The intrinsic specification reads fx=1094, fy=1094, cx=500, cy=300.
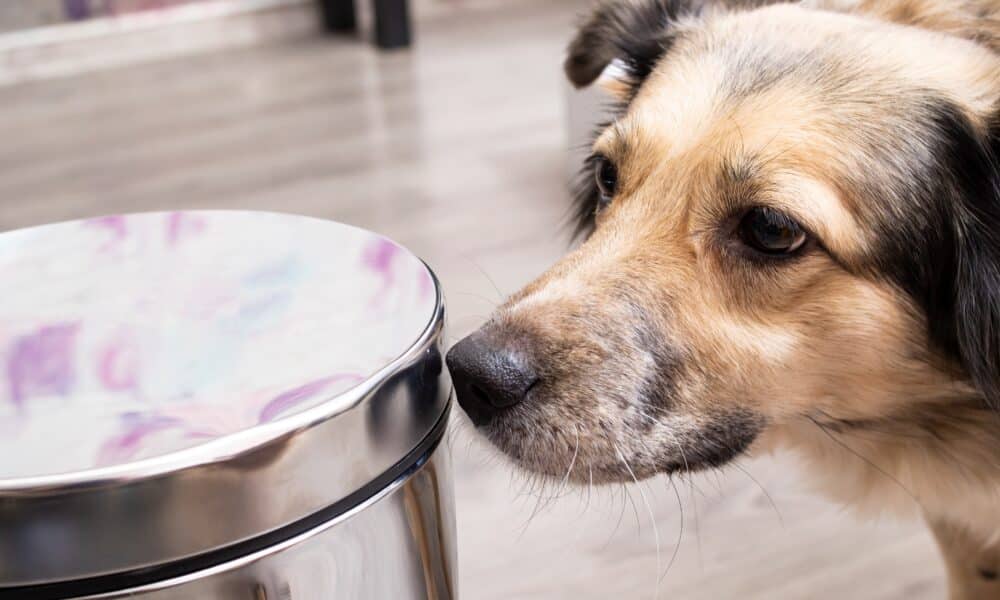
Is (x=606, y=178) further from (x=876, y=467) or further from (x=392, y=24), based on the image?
(x=392, y=24)

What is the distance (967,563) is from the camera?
4.22 feet

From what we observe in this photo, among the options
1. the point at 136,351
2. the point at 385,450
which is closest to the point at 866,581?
the point at 385,450

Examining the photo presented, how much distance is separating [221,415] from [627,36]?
781 mm

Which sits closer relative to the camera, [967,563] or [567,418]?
[567,418]

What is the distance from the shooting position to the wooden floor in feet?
4.72

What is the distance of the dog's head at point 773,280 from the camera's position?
3.11 ft

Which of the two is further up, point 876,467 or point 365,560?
point 365,560

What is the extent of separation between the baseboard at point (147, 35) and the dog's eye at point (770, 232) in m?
3.29

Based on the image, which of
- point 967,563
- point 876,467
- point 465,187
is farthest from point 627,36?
point 465,187

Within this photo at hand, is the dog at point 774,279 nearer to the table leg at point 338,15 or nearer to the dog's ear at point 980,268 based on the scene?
the dog's ear at point 980,268

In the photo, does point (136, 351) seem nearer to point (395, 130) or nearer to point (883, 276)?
point (883, 276)

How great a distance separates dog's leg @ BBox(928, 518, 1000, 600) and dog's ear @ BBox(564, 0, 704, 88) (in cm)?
63

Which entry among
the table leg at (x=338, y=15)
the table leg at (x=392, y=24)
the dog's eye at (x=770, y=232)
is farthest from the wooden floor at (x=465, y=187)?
the dog's eye at (x=770, y=232)

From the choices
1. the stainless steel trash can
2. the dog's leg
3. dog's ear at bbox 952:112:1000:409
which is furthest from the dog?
the dog's leg
